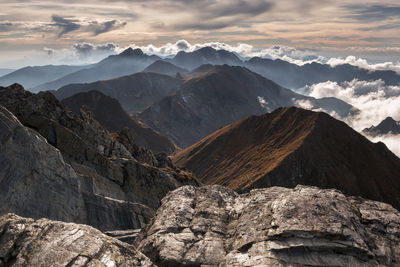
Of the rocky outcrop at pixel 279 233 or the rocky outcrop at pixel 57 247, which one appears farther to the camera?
the rocky outcrop at pixel 279 233

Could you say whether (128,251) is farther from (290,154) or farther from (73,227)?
(290,154)

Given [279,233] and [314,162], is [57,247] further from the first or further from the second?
[314,162]

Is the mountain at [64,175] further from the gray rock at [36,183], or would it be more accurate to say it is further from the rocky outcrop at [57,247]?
the rocky outcrop at [57,247]

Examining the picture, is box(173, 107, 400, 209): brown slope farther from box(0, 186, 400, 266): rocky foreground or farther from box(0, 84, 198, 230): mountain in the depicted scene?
box(0, 186, 400, 266): rocky foreground

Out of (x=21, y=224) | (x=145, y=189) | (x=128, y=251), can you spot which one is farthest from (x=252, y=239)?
(x=145, y=189)

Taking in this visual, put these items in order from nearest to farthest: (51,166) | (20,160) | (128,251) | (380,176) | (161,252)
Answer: (128,251)
(161,252)
(20,160)
(51,166)
(380,176)

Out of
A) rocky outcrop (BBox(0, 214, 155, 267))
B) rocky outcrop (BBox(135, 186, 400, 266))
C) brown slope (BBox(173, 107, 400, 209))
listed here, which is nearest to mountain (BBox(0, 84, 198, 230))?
rocky outcrop (BBox(135, 186, 400, 266))

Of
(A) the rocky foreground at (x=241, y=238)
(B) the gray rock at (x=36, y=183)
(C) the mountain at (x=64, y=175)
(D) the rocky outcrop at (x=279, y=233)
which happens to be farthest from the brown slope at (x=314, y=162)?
(A) the rocky foreground at (x=241, y=238)
